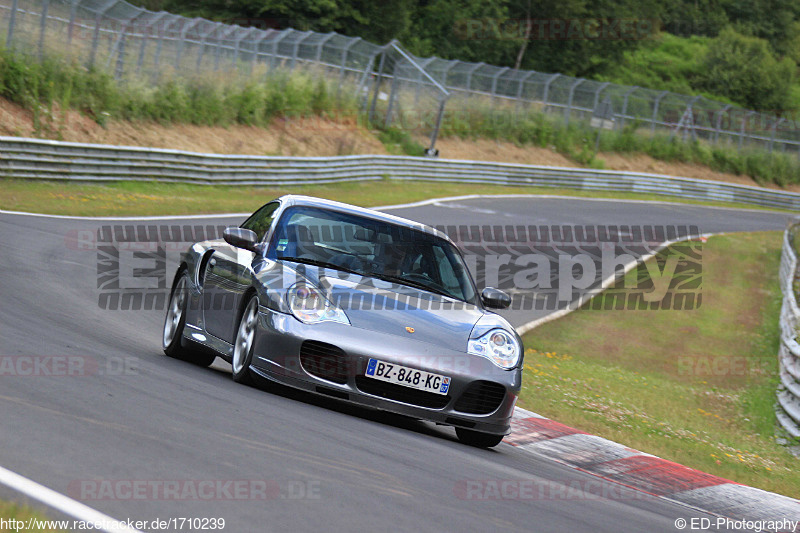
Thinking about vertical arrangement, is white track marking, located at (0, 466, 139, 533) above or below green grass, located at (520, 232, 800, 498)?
above

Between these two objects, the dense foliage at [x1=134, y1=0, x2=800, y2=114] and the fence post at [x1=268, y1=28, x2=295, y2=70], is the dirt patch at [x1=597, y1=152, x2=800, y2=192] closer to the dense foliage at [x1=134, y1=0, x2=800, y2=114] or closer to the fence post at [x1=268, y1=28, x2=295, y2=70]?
the dense foliage at [x1=134, y1=0, x2=800, y2=114]

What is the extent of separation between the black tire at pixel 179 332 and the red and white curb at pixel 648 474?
265 centimetres

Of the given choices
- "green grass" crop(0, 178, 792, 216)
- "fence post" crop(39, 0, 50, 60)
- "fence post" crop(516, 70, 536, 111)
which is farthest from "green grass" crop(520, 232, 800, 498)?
"fence post" crop(516, 70, 536, 111)

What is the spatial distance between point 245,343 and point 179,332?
163 cm

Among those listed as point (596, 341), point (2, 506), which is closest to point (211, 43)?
point (596, 341)

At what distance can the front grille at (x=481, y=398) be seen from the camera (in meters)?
7.15

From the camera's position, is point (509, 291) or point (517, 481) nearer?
point (517, 481)

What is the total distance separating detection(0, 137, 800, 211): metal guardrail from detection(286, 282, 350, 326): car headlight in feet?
49.4

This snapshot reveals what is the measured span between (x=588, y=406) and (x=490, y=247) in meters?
12.6

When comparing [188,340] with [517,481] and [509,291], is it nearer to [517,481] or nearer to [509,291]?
[517,481]

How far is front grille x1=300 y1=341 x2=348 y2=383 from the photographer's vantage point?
695 cm

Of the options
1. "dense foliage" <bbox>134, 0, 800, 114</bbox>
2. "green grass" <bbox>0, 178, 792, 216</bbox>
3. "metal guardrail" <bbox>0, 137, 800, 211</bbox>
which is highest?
"dense foliage" <bbox>134, 0, 800, 114</bbox>

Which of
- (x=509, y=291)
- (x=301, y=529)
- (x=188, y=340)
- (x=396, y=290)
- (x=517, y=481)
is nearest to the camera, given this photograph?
(x=301, y=529)

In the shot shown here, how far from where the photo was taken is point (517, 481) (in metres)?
5.89
